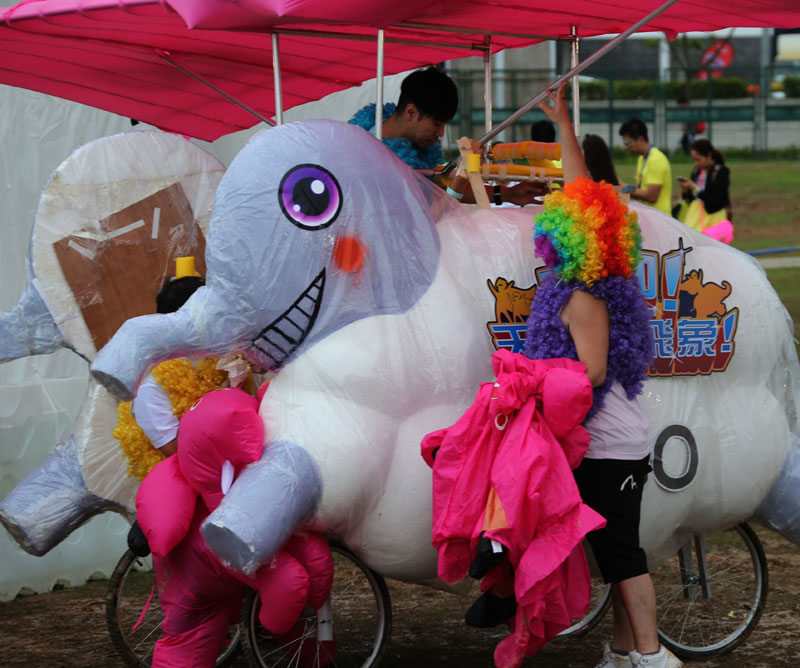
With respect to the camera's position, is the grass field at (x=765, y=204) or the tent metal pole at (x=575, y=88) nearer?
the tent metal pole at (x=575, y=88)

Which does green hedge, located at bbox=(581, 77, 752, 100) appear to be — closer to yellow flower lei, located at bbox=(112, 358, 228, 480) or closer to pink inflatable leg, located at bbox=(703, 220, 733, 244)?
pink inflatable leg, located at bbox=(703, 220, 733, 244)

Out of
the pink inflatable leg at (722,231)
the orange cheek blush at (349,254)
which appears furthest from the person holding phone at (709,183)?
the orange cheek blush at (349,254)

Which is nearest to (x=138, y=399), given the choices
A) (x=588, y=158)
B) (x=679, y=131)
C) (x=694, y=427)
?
(x=694, y=427)

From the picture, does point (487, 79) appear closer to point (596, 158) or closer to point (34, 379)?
point (34, 379)

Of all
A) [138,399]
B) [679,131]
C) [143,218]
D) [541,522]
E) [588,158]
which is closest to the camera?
[541,522]

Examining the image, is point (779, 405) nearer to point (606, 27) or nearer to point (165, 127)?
point (606, 27)

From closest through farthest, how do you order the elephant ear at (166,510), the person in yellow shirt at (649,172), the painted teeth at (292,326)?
the painted teeth at (292,326), the elephant ear at (166,510), the person in yellow shirt at (649,172)

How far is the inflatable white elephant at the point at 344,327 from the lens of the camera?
12.4ft

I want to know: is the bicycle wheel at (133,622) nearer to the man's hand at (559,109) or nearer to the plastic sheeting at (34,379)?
the plastic sheeting at (34,379)

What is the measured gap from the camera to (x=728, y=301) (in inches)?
173

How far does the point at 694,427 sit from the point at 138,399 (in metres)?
1.99

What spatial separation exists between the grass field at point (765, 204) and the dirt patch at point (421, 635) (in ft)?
26.4

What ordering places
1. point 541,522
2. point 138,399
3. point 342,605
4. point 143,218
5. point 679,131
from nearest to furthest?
1. point 541,522
2. point 138,399
3. point 143,218
4. point 342,605
5. point 679,131

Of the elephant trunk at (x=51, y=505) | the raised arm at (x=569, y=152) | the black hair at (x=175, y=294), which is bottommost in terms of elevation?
the elephant trunk at (x=51, y=505)
